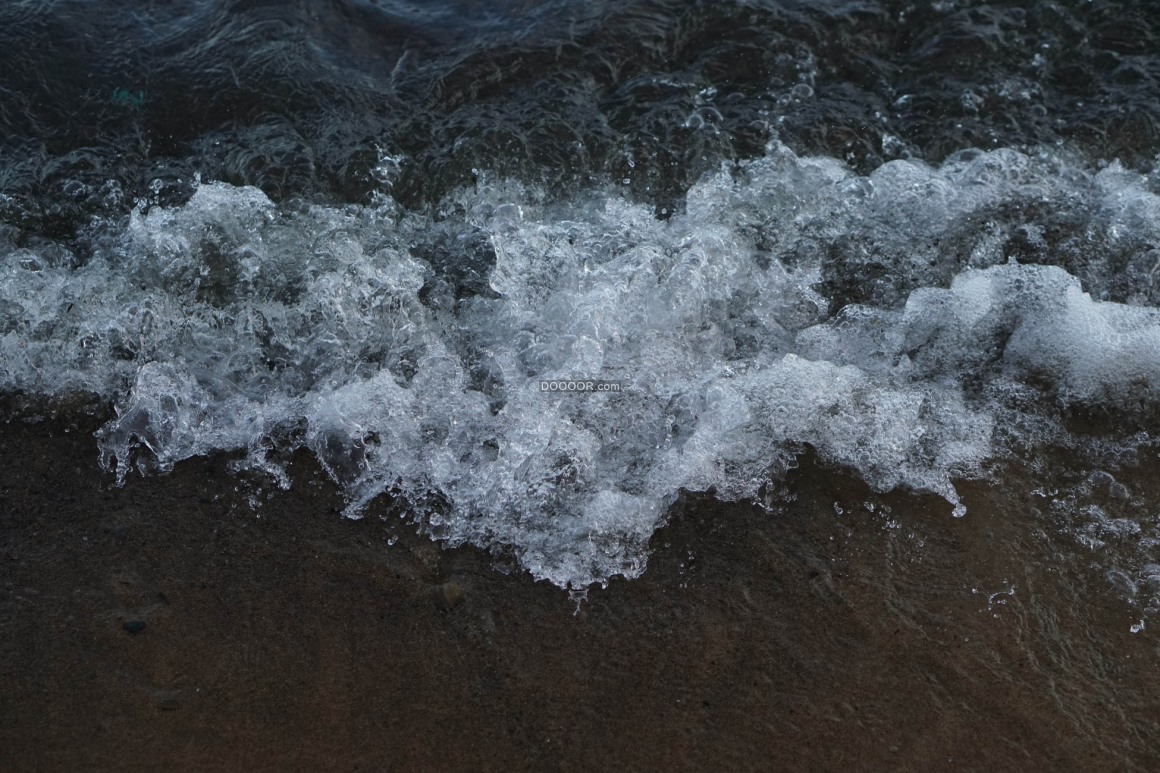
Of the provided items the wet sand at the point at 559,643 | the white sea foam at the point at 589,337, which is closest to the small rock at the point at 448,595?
the wet sand at the point at 559,643

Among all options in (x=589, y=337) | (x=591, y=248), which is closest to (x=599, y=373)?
(x=589, y=337)

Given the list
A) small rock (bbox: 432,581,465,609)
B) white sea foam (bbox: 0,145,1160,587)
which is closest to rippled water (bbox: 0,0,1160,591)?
white sea foam (bbox: 0,145,1160,587)

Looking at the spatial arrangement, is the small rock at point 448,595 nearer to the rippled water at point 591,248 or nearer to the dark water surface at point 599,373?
the dark water surface at point 599,373

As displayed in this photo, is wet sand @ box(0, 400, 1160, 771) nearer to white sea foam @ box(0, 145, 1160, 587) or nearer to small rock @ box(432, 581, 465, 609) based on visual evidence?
small rock @ box(432, 581, 465, 609)

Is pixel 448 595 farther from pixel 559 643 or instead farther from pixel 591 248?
pixel 591 248

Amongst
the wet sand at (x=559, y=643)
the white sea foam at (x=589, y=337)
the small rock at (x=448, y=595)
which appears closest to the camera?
the wet sand at (x=559, y=643)

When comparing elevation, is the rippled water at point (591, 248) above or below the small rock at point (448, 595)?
above
